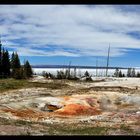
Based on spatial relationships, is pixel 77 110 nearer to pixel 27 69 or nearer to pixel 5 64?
pixel 5 64

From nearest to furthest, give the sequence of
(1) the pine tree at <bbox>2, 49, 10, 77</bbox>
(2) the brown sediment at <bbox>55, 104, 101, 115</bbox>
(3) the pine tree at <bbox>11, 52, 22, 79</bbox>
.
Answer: (2) the brown sediment at <bbox>55, 104, 101, 115</bbox>, (3) the pine tree at <bbox>11, 52, 22, 79</bbox>, (1) the pine tree at <bbox>2, 49, 10, 77</bbox>

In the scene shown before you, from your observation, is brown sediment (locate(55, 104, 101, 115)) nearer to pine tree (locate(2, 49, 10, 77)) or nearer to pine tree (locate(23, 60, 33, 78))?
pine tree (locate(2, 49, 10, 77))

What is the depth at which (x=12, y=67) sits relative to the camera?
43.2 meters

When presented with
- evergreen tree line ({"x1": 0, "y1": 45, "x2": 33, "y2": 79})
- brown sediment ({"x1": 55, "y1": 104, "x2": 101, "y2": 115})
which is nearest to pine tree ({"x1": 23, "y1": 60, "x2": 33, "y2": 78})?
evergreen tree line ({"x1": 0, "y1": 45, "x2": 33, "y2": 79})

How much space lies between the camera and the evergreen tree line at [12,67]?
40850 mm

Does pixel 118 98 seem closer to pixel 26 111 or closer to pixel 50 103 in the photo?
pixel 50 103

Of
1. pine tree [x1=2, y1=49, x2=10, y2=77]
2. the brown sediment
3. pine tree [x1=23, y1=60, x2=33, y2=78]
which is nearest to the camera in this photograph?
the brown sediment

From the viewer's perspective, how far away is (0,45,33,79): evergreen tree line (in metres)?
Result: 40.8

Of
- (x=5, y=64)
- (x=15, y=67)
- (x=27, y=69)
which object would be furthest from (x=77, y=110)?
(x=27, y=69)
